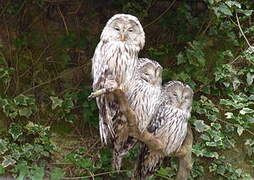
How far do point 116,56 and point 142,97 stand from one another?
0.64ft

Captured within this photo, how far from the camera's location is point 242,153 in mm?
2205

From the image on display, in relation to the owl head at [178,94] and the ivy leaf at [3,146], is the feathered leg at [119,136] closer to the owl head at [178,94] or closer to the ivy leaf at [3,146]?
the owl head at [178,94]

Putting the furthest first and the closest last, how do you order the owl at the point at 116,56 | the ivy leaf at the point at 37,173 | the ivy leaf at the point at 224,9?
the ivy leaf at the point at 37,173 < the ivy leaf at the point at 224,9 < the owl at the point at 116,56

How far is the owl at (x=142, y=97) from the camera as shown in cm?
158

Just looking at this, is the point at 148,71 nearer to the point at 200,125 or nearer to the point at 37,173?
the point at 200,125

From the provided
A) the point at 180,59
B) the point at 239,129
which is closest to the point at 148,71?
the point at 180,59

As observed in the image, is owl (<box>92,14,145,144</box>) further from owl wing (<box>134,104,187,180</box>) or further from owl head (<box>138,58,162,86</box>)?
owl wing (<box>134,104,187,180</box>)

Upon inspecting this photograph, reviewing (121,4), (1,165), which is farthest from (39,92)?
(121,4)

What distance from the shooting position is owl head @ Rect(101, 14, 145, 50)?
59.1 inches

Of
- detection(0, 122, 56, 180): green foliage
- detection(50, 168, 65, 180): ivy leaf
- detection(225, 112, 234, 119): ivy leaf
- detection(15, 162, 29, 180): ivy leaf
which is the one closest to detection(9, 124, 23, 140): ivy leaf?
detection(0, 122, 56, 180): green foliage

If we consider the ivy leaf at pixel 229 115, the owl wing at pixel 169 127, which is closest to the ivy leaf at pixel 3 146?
the owl wing at pixel 169 127

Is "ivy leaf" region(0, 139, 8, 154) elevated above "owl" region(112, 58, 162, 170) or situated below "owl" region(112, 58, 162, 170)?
below

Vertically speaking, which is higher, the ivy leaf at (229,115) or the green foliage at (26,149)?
the ivy leaf at (229,115)

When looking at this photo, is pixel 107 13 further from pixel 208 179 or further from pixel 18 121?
pixel 208 179
